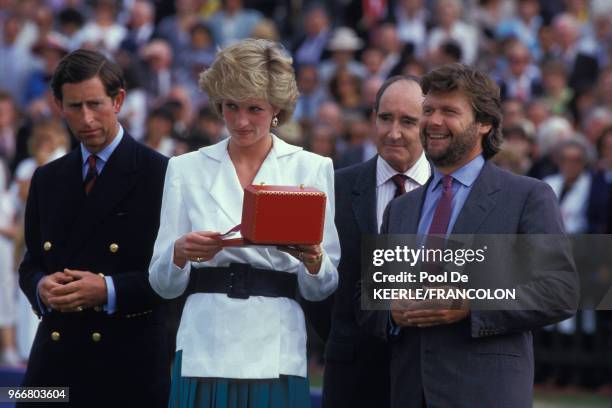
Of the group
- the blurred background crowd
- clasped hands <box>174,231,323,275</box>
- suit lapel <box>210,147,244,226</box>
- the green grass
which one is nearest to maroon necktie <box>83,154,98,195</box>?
suit lapel <box>210,147,244,226</box>

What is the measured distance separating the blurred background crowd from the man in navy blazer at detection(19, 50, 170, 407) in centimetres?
402

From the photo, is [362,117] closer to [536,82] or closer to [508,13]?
[536,82]

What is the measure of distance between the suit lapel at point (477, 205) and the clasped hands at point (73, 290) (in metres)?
1.54

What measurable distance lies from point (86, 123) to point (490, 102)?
5.77 feet

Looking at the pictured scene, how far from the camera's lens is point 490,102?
16.9 feet

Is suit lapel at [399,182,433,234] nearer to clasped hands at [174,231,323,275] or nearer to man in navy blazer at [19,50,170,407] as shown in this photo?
clasped hands at [174,231,323,275]

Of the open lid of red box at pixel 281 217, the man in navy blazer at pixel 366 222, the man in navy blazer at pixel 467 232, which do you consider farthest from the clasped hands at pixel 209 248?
the man in navy blazer at pixel 366 222

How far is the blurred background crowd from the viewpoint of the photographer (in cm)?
1030

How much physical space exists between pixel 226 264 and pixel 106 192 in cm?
80

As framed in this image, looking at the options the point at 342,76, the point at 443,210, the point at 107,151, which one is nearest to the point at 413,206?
the point at 443,210

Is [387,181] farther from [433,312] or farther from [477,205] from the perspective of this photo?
[433,312]

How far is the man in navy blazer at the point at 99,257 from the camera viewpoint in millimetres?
5652

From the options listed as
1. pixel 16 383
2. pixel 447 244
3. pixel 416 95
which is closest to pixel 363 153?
pixel 16 383

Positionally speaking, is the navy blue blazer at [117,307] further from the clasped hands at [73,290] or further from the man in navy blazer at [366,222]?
the man in navy blazer at [366,222]
